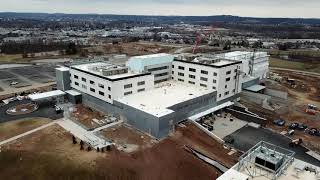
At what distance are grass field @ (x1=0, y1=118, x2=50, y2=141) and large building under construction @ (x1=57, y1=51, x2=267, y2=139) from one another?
13.8 m

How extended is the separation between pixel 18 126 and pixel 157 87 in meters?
34.3

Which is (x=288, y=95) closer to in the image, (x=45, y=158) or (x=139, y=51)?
(x=45, y=158)

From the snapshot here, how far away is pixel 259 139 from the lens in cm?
5994

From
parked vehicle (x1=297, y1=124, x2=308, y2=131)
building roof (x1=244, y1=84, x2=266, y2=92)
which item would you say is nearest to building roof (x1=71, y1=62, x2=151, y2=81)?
building roof (x1=244, y1=84, x2=266, y2=92)

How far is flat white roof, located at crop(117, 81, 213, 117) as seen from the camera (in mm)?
61272

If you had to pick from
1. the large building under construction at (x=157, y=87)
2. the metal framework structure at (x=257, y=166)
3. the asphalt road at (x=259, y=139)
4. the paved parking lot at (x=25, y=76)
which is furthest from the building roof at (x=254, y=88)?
the paved parking lot at (x=25, y=76)

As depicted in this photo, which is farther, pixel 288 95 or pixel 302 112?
pixel 288 95

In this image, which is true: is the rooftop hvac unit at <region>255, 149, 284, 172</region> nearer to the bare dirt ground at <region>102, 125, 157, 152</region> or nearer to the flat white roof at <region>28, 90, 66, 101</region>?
the bare dirt ground at <region>102, 125, 157, 152</region>

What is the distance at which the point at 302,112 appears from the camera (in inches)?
3019

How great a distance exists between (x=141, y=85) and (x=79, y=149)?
24.6m

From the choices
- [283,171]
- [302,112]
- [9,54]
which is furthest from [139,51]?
[283,171]

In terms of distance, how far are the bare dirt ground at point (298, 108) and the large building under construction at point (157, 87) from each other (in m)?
11.3

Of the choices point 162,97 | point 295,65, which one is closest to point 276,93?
point 162,97

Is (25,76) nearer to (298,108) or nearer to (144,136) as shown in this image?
(144,136)
